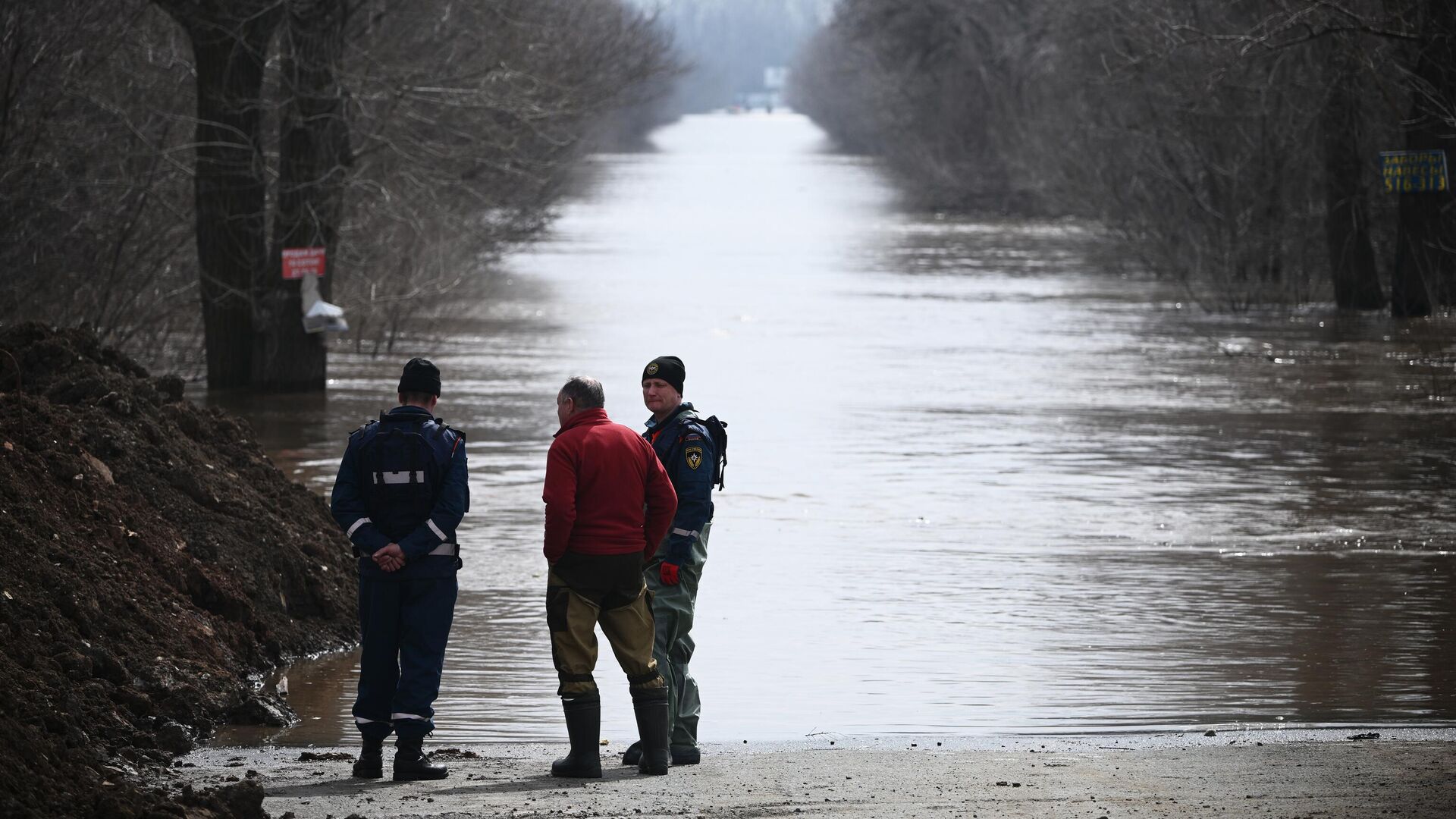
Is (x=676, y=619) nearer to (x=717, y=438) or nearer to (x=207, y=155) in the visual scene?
(x=717, y=438)

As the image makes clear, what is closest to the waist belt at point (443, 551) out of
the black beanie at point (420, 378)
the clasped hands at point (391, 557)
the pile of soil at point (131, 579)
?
the clasped hands at point (391, 557)

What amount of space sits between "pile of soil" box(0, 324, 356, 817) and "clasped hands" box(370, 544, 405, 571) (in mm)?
1073

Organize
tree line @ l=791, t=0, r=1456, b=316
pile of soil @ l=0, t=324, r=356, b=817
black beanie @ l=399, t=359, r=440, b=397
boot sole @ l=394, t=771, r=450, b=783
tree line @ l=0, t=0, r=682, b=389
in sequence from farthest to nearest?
tree line @ l=791, t=0, r=1456, b=316, tree line @ l=0, t=0, r=682, b=389, black beanie @ l=399, t=359, r=440, b=397, boot sole @ l=394, t=771, r=450, b=783, pile of soil @ l=0, t=324, r=356, b=817

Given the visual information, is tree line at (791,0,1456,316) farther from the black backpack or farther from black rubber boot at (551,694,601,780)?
black rubber boot at (551,694,601,780)

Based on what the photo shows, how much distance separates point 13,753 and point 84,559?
2.57 meters

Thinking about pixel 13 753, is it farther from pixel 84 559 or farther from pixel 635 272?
pixel 635 272

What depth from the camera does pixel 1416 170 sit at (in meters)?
26.7

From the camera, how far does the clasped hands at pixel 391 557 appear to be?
762 centimetres

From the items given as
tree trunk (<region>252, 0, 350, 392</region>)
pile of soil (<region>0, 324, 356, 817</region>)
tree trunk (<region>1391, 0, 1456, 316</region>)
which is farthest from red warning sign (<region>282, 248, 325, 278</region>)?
tree trunk (<region>1391, 0, 1456, 316</region>)

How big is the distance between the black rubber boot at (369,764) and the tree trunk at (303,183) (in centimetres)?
1289

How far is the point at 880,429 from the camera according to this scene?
1944 cm

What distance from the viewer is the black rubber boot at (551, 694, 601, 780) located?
301 inches

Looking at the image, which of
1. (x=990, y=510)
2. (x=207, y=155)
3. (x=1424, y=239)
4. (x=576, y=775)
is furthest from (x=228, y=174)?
(x=1424, y=239)

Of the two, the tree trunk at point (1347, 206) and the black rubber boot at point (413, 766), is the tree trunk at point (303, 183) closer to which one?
the black rubber boot at point (413, 766)
